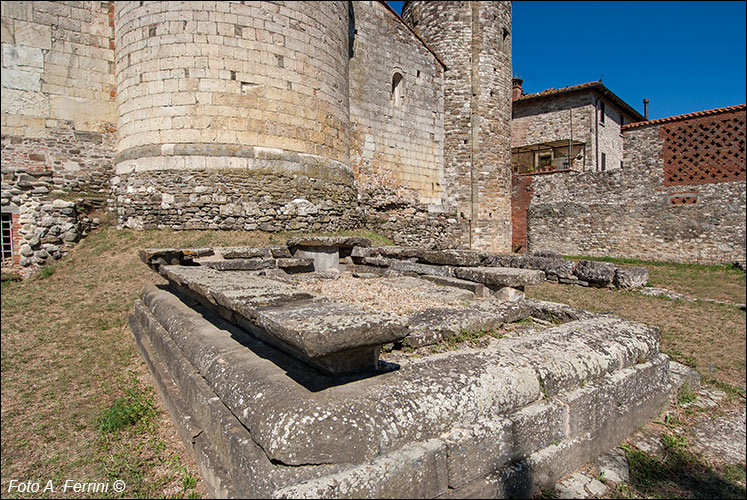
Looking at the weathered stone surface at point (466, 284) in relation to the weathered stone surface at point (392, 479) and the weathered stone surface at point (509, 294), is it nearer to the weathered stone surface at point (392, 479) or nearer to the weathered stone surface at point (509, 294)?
the weathered stone surface at point (509, 294)

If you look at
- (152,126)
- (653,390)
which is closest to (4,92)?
(152,126)

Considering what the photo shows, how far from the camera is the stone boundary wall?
1347cm

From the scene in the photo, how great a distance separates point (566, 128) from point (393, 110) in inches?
459

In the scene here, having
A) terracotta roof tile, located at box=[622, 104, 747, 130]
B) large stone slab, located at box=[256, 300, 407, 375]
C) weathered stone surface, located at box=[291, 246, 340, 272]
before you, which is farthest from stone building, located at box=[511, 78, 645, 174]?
large stone slab, located at box=[256, 300, 407, 375]

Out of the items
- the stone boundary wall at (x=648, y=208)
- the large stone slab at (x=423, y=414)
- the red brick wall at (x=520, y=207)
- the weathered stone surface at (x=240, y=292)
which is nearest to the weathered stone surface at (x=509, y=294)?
the large stone slab at (x=423, y=414)

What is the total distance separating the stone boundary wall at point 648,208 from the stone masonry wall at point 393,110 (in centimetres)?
551

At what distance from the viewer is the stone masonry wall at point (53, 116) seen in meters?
9.05

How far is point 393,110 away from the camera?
14336 millimetres

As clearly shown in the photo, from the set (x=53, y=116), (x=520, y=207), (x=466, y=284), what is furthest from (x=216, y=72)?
(x=520, y=207)

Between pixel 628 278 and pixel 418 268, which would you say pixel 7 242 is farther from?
pixel 628 278

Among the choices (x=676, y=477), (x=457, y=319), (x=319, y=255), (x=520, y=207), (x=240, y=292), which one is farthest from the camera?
(x=520, y=207)

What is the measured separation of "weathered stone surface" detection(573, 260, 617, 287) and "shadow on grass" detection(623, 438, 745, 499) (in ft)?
22.4

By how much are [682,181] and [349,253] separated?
13264 millimetres

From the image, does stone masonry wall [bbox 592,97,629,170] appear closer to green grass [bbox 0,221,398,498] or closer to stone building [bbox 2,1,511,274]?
stone building [bbox 2,1,511,274]
